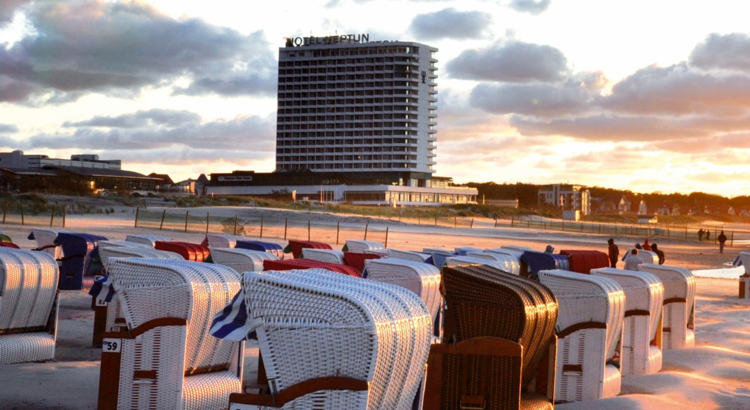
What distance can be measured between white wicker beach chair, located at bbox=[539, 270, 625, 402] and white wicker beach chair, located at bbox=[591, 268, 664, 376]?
1494mm

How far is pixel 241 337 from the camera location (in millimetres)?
4879

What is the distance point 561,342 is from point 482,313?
2552 mm

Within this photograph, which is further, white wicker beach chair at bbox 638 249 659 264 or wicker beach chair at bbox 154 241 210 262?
white wicker beach chair at bbox 638 249 659 264

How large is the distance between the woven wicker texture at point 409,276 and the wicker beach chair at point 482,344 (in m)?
2.56

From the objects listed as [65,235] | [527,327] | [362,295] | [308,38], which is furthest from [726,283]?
[308,38]

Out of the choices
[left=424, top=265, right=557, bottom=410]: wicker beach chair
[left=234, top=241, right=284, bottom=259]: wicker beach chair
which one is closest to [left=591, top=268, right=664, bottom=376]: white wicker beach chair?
[left=424, top=265, right=557, bottom=410]: wicker beach chair

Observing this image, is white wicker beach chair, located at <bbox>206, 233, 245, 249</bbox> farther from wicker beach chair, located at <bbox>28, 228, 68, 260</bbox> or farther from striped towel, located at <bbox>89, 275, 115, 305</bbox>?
striped towel, located at <bbox>89, 275, 115, 305</bbox>

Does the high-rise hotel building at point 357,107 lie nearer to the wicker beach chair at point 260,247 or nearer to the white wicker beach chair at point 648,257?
the white wicker beach chair at point 648,257

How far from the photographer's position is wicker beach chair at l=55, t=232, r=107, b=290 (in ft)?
52.2

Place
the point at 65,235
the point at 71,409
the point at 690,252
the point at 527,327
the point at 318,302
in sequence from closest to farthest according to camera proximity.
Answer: the point at 318,302
the point at 527,327
the point at 71,409
the point at 65,235
the point at 690,252

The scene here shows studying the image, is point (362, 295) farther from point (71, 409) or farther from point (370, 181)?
point (370, 181)

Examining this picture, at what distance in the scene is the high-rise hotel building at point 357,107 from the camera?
15212cm

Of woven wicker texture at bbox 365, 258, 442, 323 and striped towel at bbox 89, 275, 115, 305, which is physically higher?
woven wicker texture at bbox 365, 258, 442, 323

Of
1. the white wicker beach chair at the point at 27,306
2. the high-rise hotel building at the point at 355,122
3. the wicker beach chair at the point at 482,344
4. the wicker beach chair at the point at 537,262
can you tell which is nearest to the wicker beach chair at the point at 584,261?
the wicker beach chair at the point at 537,262
